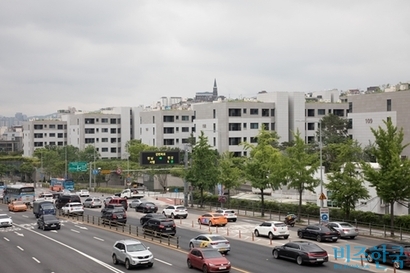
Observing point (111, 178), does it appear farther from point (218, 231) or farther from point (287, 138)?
point (218, 231)

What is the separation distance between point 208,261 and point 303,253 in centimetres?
609

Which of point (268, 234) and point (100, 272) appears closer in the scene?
point (100, 272)

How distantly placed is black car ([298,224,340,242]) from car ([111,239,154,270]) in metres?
15.5

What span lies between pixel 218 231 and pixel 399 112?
49594mm

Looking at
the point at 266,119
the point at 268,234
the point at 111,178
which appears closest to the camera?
the point at 268,234

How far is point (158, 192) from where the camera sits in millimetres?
107375

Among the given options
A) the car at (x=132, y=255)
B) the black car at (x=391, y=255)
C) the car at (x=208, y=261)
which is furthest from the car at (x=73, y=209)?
the black car at (x=391, y=255)

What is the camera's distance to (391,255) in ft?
103

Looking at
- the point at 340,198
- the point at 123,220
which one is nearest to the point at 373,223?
the point at 340,198

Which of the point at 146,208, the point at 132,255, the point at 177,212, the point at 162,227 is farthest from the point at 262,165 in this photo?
the point at 132,255

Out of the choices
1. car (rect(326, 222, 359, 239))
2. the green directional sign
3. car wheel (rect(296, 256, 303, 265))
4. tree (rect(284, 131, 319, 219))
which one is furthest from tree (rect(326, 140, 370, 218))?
the green directional sign

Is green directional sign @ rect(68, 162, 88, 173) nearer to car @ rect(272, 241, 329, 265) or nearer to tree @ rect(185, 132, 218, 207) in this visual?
tree @ rect(185, 132, 218, 207)

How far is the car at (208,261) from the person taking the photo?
94.0 ft

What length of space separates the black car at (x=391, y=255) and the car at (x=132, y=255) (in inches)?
507
